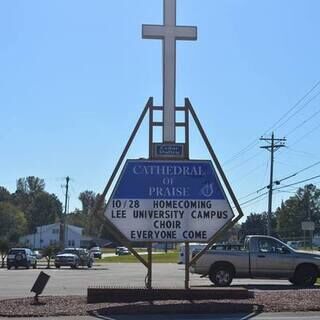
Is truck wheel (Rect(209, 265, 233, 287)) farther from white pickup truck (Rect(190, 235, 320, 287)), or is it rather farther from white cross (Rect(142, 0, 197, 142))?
white cross (Rect(142, 0, 197, 142))

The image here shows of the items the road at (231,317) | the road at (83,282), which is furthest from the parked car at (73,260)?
the road at (231,317)

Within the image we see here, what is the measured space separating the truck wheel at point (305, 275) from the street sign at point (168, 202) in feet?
35.6

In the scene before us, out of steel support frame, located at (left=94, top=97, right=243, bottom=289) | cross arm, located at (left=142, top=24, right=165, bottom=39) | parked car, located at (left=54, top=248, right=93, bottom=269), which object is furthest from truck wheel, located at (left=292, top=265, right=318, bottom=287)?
parked car, located at (left=54, top=248, right=93, bottom=269)

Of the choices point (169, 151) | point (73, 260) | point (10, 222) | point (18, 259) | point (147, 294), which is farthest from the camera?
point (10, 222)

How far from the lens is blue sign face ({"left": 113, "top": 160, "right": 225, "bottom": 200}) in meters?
16.7

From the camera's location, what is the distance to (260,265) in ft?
87.9

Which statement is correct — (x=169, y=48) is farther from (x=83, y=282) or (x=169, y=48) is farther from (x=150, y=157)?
(x=83, y=282)

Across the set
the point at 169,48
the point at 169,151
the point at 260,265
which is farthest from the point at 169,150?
the point at 260,265

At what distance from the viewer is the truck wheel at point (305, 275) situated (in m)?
26.5

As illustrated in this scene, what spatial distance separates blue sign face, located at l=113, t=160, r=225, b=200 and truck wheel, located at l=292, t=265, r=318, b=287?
1105 cm

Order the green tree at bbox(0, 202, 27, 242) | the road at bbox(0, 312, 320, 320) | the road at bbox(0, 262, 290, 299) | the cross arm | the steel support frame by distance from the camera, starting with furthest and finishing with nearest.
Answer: the green tree at bbox(0, 202, 27, 242)
the road at bbox(0, 262, 290, 299)
the cross arm
the steel support frame
the road at bbox(0, 312, 320, 320)

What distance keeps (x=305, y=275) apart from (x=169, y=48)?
42.2 ft

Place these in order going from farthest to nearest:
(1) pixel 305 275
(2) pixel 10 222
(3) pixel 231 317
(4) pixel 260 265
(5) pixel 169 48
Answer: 1. (2) pixel 10 222
2. (4) pixel 260 265
3. (1) pixel 305 275
4. (5) pixel 169 48
5. (3) pixel 231 317

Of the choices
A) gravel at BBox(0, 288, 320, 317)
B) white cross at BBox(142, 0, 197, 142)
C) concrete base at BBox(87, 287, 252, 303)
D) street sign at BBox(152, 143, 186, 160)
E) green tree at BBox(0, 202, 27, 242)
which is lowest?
gravel at BBox(0, 288, 320, 317)
